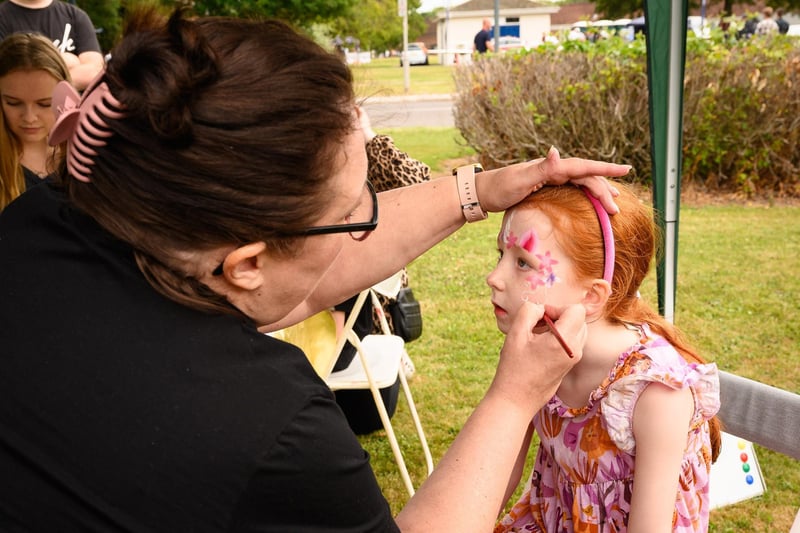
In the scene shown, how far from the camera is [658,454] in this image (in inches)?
63.7

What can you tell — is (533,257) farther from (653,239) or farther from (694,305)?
(694,305)

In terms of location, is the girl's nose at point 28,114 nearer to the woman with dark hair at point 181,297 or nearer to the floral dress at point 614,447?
the woman with dark hair at point 181,297

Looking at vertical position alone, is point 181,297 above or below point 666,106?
below

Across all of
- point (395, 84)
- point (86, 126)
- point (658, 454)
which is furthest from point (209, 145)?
point (395, 84)

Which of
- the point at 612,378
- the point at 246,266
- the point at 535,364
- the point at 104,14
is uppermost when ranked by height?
the point at 104,14

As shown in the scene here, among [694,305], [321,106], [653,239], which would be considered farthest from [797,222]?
[321,106]

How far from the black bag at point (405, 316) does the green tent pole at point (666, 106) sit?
1169 millimetres

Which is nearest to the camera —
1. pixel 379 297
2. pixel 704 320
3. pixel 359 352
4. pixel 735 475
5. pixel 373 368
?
pixel 735 475

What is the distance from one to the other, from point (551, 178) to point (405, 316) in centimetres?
217

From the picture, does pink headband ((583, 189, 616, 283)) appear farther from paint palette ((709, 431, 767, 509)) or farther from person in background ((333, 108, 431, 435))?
person in background ((333, 108, 431, 435))

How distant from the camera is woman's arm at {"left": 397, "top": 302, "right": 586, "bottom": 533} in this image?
4.23 ft

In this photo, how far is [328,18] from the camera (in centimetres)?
2294

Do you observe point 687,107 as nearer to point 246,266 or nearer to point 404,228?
point 404,228

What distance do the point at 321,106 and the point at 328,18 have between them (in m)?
23.0
